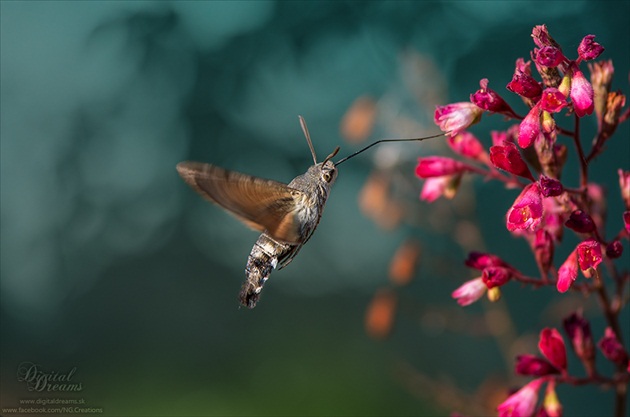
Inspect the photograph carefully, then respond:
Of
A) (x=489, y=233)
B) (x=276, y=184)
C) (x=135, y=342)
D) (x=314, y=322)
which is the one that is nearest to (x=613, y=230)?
(x=489, y=233)

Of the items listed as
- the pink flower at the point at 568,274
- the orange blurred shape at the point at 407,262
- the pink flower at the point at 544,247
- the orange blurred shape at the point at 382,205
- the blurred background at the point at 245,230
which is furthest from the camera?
the blurred background at the point at 245,230

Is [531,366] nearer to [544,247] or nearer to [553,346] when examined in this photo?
[553,346]

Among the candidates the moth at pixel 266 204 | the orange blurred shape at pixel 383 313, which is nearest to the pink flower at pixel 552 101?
the moth at pixel 266 204

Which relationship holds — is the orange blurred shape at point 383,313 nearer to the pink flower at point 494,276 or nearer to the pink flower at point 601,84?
the pink flower at point 494,276

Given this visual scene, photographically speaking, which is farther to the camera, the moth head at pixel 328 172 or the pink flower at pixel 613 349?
the moth head at pixel 328 172

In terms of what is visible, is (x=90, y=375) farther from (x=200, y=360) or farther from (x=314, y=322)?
(x=314, y=322)

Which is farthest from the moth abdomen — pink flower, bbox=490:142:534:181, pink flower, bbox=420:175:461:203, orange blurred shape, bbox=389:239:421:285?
orange blurred shape, bbox=389:239:421:285

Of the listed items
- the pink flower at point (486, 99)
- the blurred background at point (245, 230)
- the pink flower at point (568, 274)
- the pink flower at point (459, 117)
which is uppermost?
the blurred background at point (245, 230)

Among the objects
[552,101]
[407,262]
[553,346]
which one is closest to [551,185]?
[552,101]
